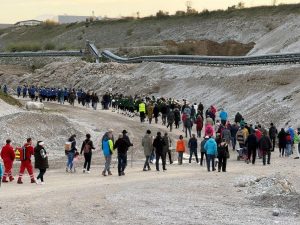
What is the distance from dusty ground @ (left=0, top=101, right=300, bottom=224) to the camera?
16.7 meters

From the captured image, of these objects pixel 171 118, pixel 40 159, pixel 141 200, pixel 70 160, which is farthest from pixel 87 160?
pixel 171 118

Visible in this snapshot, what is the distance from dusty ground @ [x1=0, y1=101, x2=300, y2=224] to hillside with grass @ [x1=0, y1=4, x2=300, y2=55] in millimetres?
59640

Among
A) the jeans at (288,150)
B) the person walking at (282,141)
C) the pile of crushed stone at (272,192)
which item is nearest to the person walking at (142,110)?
the person walking at (282,141)

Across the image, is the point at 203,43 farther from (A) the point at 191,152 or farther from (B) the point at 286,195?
(B) the point at 286,195

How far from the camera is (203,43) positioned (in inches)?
3428

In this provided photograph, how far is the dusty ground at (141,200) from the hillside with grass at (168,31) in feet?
196

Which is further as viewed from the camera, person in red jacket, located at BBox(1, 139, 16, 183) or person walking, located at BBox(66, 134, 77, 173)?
person walking, located at BBox(66, 134, 77, 173)

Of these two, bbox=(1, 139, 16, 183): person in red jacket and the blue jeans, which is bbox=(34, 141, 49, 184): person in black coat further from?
the blue jeans

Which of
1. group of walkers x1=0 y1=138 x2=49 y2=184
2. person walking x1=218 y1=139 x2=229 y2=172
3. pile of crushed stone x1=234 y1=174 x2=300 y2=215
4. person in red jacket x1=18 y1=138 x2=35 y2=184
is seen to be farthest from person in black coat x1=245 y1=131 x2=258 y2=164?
person in red jacket x1=18 y1=138 x2=35 y2=184

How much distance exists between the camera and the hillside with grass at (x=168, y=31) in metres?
Result: 95.6

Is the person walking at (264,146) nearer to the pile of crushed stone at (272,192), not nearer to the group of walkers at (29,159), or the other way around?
the pile of crushed stone at (272,192)

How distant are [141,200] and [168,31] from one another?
97071mm

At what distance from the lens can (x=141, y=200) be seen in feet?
61.6

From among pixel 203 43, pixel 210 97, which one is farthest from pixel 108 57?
pixel 210 97
